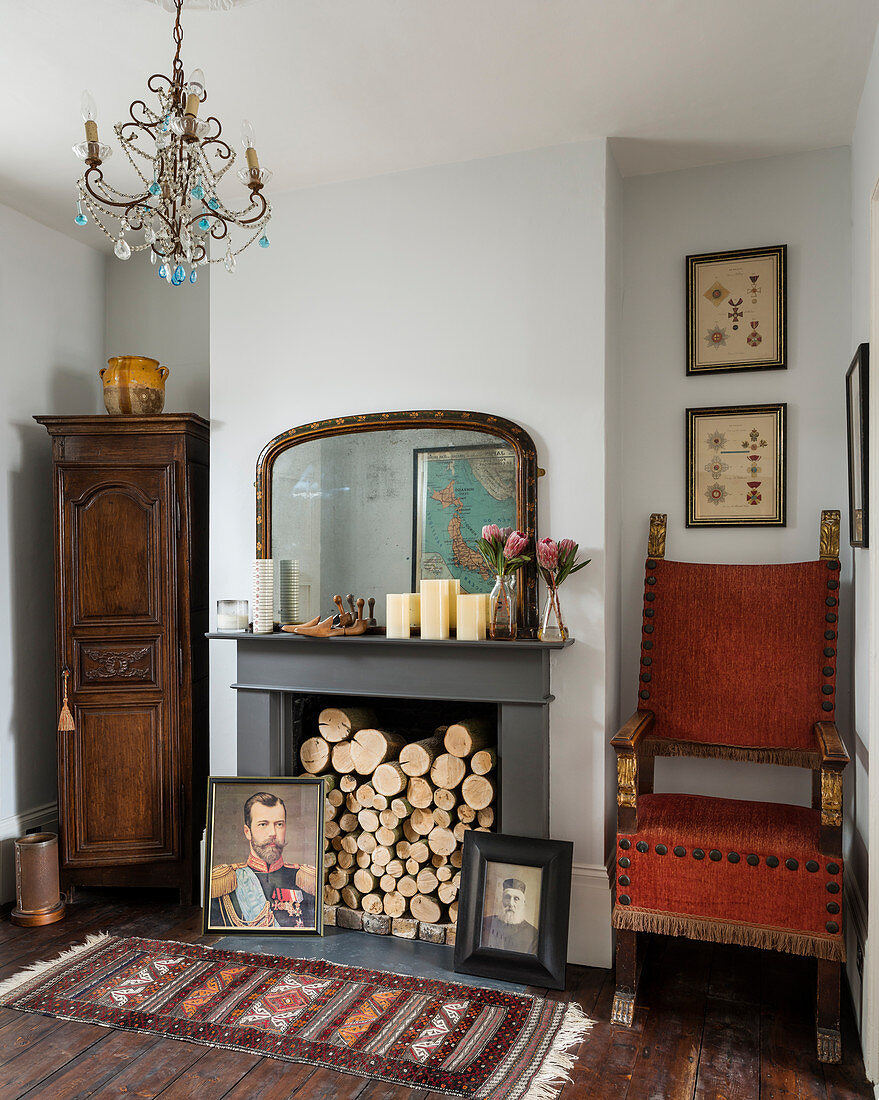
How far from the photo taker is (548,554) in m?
2.75

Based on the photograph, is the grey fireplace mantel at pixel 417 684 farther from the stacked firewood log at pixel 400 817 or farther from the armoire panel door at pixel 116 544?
the armoire panel door at pixel 116 544

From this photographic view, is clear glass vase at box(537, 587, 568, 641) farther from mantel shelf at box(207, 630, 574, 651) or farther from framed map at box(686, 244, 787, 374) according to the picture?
framed map at box(686, 244, 787, 374)

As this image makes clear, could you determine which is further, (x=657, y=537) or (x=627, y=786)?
(x=657, y=537)

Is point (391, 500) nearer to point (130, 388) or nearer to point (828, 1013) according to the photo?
point (130, 388)

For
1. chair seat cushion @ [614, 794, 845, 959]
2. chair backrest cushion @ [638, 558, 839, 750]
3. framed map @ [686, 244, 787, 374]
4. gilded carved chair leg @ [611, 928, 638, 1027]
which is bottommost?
gilded carved chair leg @ [611, 928, 638, 1027]

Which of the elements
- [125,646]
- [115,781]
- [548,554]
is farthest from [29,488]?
[548,554]

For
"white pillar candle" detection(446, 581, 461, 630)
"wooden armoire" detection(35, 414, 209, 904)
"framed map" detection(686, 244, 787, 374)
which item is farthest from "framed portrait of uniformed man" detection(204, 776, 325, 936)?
"framed map" detection(686, 244, 787, 374)

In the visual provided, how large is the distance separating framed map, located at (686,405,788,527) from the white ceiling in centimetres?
95

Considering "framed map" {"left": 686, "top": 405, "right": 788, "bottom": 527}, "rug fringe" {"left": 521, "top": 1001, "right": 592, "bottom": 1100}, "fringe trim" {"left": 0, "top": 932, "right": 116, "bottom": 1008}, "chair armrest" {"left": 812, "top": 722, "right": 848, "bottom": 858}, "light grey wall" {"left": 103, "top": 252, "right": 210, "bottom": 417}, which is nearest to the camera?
"rug fringe" {"left": 521, "top": 1001, "right": 592, "bottom": 1100}

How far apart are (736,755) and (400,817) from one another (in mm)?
1202

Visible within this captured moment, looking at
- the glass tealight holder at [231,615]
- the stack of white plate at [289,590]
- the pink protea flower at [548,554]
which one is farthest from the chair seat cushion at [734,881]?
the glass tealight holder at [231,615]

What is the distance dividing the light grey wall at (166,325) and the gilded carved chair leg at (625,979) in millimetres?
2853

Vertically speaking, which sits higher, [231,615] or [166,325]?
[166,325]

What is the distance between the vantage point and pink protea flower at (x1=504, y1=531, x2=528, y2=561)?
9.14ft
